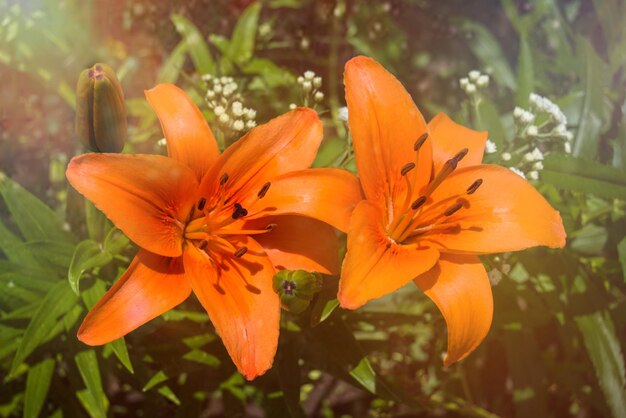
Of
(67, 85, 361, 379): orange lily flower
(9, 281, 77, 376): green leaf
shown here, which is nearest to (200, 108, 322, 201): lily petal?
(67, 85, 361, 379): orange lily flower

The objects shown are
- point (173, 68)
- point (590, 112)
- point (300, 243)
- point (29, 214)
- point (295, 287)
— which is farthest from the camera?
point (173, 68)

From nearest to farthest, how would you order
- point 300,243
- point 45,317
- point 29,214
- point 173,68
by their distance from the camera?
point 300,243, point 45,317, point 29,214, point 173,68

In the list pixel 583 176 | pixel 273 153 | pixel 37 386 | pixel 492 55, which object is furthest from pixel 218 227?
pixel 492 55

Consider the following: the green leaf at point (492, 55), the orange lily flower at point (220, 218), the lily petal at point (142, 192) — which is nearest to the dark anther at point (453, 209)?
the orange lily flower at point (220, 218)

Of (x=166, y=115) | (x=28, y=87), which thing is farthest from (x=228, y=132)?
(x=28, y=87)

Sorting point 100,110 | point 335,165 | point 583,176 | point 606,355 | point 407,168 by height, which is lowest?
point 606,355

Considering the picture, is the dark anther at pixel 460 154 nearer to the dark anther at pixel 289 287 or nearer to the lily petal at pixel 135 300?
the dark anther at pixel 289 287

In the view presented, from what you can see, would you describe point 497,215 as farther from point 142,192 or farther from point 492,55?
point 492,55
